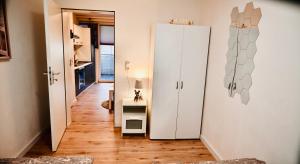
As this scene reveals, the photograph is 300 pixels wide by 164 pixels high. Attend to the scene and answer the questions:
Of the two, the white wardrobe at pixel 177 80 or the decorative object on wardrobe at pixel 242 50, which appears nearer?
the decorative object on wardrobe at pixel 242 50

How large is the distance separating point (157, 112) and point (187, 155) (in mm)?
774

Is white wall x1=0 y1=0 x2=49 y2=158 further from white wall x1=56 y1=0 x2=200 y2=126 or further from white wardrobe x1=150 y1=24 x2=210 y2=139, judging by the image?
white wardrobe x1=150 y1=24 x2=210 y2=139

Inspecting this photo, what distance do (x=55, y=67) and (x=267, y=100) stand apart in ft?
8.45

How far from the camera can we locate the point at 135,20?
10.1ft

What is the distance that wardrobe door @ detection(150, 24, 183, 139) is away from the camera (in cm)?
272

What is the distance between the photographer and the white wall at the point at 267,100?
1.40m

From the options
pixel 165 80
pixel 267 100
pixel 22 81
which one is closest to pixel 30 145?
pixel 22 81

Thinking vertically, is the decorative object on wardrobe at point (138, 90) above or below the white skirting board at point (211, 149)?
above

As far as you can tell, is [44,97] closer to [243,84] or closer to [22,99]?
[22,99]

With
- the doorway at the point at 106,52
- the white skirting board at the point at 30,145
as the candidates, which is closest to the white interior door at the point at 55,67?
the white skirting board at the point at 30,145

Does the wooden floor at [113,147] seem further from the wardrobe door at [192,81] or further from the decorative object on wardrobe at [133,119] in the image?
the wardrobe door at [192,81]

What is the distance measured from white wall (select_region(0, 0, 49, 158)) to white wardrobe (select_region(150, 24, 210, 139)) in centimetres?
176

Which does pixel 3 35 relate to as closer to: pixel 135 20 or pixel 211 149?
pixel 135 20

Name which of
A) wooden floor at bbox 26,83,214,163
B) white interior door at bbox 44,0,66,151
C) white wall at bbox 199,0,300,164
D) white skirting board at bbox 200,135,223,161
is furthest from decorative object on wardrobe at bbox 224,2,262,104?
white interior door at bbox 44,0,66,151
